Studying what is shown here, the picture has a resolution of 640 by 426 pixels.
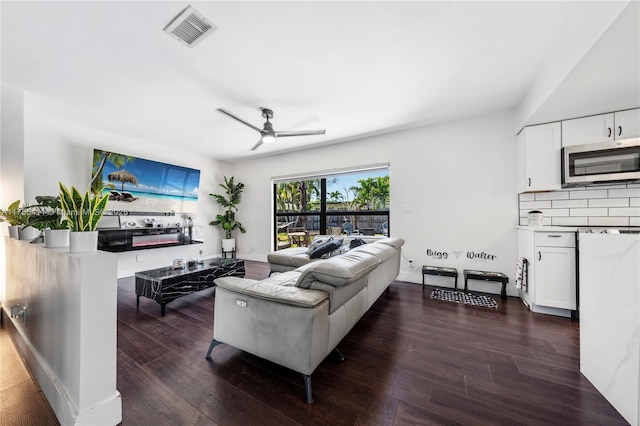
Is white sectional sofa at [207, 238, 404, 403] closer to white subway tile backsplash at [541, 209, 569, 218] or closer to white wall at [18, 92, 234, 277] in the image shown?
white subway tile backsplash at [541, 209, 569, 218]

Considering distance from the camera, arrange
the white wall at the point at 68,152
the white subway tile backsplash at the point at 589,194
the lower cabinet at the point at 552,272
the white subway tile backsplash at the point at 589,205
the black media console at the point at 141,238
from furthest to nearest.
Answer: the black media console at the point at 141,238 → the white wall at the point at 68,152 → the white subway tile backsplash at the point at 589,194 → the white subway tile backsplash at the point at 589,205 → the lower cabinet at the point at 552,272

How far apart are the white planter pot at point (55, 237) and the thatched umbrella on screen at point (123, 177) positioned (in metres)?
2.99

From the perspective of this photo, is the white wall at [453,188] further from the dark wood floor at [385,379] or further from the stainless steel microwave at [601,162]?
the dark wood floor at [385,379]

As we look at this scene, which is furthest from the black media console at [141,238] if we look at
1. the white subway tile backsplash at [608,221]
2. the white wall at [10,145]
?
the white subway tile backsplash at [608,221]

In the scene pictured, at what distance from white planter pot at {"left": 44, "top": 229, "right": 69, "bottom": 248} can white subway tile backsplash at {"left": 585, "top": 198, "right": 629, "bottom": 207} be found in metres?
4.86

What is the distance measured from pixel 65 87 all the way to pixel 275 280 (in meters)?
3.21

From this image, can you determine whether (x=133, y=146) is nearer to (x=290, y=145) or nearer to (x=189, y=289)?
(x=290, y=145)

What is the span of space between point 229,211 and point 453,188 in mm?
4866

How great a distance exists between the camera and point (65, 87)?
8.36 feet

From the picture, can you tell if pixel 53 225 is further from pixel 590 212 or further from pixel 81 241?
pixel 590 212

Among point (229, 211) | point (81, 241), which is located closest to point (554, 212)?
point (81, 241)

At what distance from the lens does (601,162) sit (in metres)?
2.38

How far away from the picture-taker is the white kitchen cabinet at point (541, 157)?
263 cm

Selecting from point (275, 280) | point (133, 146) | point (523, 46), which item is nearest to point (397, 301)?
point (275, 280)
